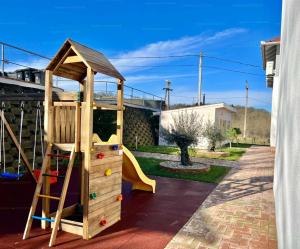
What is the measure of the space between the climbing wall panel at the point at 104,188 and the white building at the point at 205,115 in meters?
12.0

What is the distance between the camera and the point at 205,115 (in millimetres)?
18688

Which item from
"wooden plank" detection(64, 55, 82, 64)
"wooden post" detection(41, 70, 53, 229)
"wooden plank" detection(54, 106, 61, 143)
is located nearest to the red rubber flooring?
"wooden post" detection(41, 70, 53, 229)

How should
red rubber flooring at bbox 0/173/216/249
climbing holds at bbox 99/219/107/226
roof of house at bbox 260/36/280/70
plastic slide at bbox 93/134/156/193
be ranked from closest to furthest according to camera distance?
red rubber flooring at bbox 0/173/216/249, climbing holds at bbox 99/219/107/226, plastic slide at bbox 93/134/156/193, roof of house at bbox 260/36/280/70

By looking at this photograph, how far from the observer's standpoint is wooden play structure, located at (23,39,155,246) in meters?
4.07

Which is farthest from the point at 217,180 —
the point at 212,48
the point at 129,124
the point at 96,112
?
the point at 212,48

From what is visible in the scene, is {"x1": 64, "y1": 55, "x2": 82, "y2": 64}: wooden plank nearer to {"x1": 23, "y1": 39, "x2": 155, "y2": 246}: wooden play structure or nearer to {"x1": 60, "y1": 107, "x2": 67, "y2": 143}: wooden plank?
{"x1": 23, "y1": 39, "x2": 155, "y2": 246}: wooden play structure

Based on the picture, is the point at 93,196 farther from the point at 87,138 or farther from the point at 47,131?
the point at 47,131

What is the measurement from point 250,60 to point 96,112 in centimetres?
2658

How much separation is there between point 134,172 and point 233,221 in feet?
9.25

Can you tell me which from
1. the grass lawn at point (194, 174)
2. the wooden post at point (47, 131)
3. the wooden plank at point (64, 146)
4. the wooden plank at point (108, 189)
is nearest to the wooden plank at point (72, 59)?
the wooden post at point (47, 131)

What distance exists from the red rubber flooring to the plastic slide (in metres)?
0.24

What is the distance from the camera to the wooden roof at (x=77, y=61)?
4.20 m

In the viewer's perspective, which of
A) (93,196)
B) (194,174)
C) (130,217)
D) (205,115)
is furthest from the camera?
(205,115)

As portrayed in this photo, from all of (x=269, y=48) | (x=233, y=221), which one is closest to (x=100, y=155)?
(x=233, y=221)
